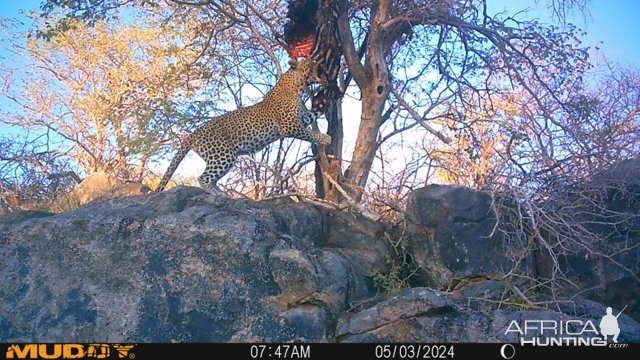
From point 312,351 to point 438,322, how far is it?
118 cm

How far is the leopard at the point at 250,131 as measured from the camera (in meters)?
9.52

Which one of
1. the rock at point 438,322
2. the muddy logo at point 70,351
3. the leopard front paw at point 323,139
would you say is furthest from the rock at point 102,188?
the rock at point 438,322

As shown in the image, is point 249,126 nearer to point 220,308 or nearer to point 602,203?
point 220,308

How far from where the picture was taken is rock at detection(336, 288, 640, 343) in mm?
6168

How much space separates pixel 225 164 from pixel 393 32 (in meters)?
3.16

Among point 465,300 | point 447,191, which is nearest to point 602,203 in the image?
point 447,191

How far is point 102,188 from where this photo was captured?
9742 millimetres

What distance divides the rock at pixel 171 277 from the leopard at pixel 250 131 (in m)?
1.59

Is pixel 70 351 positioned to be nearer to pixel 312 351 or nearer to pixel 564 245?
pixel 312 351

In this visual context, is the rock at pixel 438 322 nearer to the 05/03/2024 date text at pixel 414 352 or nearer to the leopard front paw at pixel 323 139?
the 05/03/2024 date text at pixel 414 352

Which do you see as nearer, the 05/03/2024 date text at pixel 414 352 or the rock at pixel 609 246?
the 05/03/2024 date text at pixel 414 352

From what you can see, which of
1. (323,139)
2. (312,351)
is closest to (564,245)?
(312,351)

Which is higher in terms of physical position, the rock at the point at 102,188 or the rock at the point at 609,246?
the rock at the point at 102,188

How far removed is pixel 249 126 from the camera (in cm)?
970
